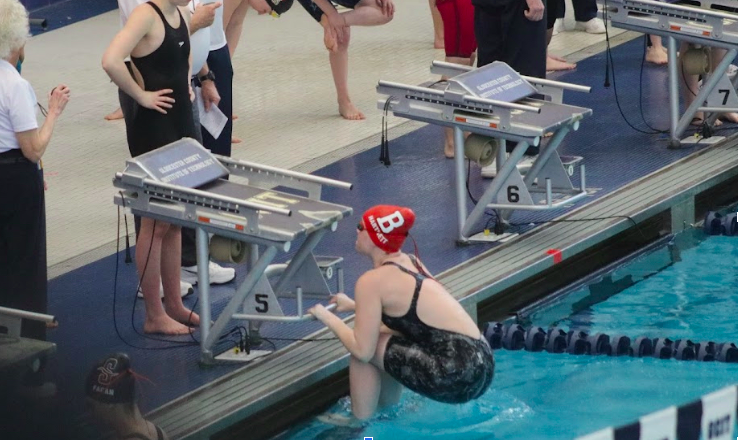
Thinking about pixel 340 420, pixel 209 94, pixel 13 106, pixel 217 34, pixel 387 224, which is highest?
pixel 13 106

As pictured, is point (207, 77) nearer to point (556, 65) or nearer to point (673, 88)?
point (673, 88)

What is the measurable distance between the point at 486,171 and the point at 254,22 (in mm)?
5074

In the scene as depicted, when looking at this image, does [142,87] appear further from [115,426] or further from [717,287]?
[717,287]

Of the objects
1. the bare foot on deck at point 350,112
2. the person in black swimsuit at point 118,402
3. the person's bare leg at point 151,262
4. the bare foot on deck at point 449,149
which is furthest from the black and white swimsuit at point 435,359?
the bare foot on deck at point 350,112

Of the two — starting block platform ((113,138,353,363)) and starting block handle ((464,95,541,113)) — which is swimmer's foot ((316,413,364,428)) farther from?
starting block handle ((464,95,541,113))

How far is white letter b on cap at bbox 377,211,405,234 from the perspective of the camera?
212 inches

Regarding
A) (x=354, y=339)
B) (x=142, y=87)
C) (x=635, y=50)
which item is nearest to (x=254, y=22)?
(x=635, y=50)

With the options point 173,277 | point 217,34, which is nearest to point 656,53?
point 217,34

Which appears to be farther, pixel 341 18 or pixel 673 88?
pixel 341 18

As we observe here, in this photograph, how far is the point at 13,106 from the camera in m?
5.42

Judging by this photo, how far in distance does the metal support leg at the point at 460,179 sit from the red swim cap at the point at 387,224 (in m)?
1.36

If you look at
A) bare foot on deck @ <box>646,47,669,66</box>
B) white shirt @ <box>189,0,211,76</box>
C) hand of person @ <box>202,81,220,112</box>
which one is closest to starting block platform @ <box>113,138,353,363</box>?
white shirt @ <box>189,0,211,76</box>

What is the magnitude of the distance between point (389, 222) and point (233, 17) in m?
4.01

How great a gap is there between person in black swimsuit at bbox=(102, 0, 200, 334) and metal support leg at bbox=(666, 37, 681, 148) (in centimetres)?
315
